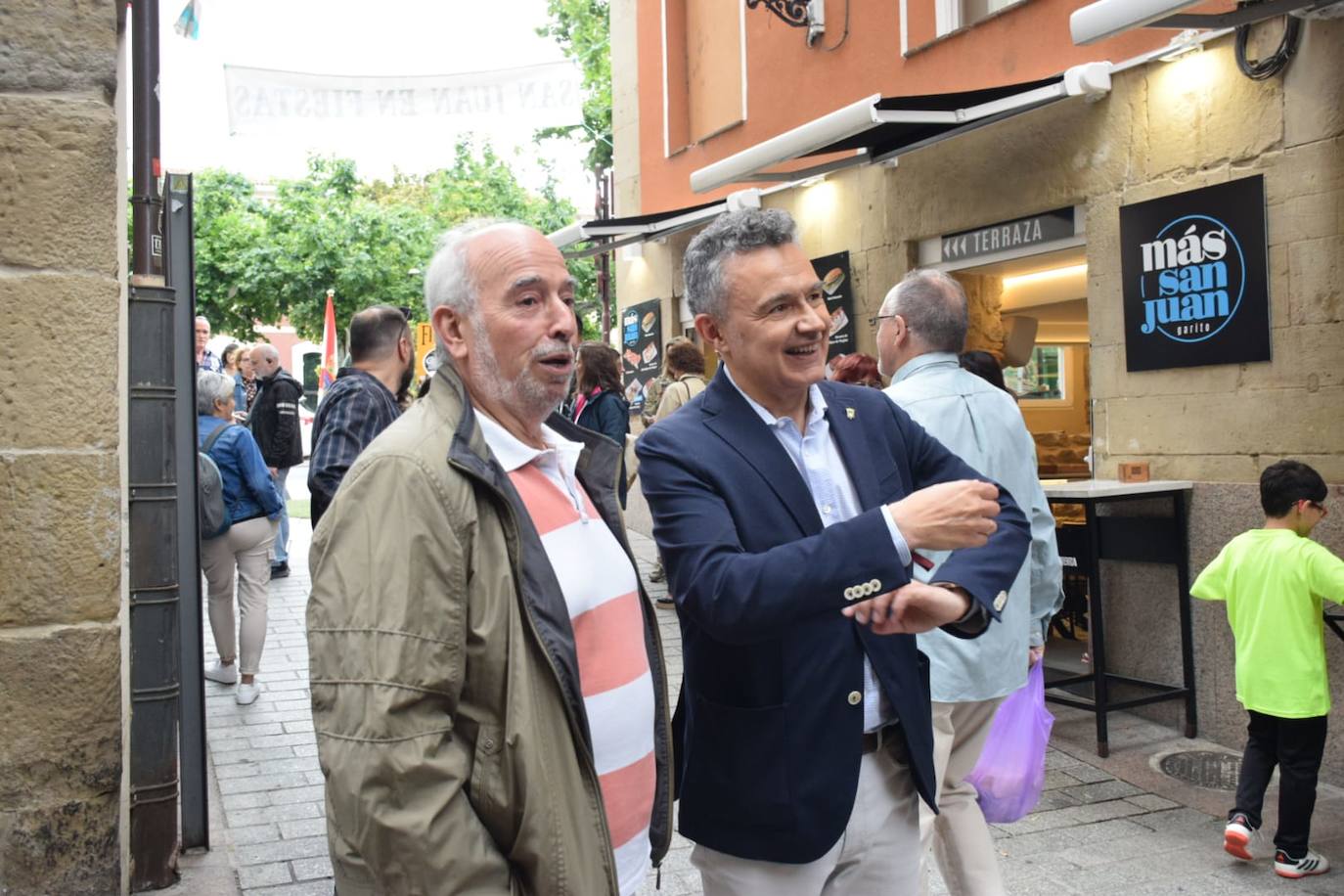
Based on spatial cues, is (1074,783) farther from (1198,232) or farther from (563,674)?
(563,674)

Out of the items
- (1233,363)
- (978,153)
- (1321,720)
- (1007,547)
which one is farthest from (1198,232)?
(1007,547)

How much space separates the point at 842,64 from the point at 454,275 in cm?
868

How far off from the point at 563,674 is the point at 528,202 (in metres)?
38.5

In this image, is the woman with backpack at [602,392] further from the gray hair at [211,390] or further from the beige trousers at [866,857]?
the beige trousers at [866,857]

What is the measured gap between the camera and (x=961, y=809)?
375cm

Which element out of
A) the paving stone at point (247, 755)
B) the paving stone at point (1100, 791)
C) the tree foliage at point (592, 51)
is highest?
the tree foliage at point (592, 51)

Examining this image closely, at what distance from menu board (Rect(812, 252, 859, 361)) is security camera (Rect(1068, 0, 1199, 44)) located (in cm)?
429

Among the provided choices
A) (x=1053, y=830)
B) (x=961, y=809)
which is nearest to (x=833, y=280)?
(x=1053, y=830)

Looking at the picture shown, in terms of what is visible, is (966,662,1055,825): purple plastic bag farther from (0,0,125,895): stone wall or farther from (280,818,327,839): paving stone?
(280,818,327,839): paving stone

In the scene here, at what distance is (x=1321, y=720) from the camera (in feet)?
15.1

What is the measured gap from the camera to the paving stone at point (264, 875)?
4.54 metres

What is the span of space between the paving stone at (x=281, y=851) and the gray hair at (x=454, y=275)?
3.27 metres

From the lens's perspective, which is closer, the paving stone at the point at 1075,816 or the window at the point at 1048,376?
the paving stone at the point at 1075,816

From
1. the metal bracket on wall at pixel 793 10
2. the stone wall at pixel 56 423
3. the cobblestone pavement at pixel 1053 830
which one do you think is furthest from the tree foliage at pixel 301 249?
the stone wall at pixel 56 423
